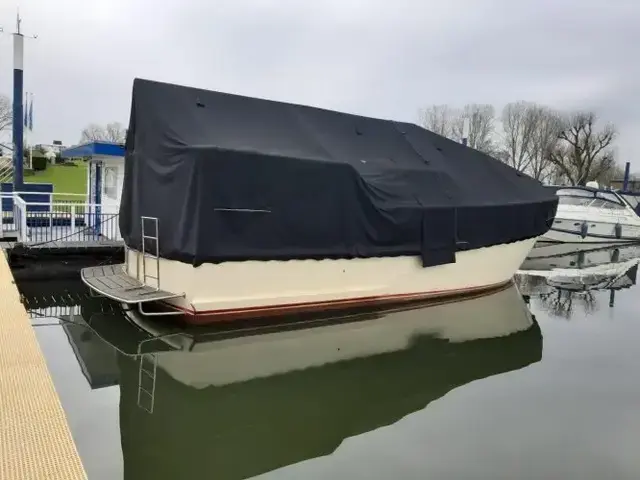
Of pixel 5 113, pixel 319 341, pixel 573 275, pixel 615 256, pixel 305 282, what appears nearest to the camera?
pixel 319 341

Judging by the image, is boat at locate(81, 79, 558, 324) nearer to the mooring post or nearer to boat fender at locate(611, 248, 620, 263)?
the mooring post

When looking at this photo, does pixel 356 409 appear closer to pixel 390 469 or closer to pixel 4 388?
pixel 390 469

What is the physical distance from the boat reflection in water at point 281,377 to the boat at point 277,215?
59 centimetres

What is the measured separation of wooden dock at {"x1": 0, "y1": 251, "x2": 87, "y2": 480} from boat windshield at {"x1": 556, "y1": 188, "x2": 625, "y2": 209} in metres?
24.0

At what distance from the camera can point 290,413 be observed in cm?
546

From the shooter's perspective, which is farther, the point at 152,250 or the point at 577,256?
the point at 577,256

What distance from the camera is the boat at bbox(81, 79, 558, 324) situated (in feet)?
25.0

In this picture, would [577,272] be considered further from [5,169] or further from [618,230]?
[5,169]

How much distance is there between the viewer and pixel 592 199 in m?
24.7

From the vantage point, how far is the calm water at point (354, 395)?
451 cm

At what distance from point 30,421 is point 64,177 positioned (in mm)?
31374

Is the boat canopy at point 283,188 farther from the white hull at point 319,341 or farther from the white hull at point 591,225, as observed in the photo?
the white hull at point 591,225

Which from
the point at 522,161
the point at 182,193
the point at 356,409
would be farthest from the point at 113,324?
the point at 522,161

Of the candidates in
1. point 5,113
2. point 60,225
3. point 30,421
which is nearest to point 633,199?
point 60,225
